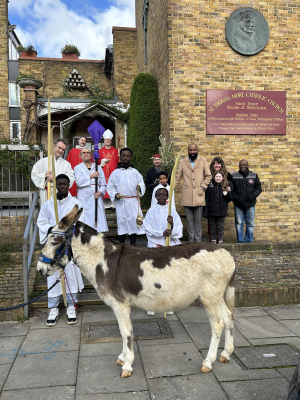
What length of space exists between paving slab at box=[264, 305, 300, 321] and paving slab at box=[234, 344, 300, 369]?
1.05m

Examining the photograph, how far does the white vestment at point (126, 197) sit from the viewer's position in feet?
21.5

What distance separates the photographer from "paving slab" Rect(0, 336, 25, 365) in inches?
151

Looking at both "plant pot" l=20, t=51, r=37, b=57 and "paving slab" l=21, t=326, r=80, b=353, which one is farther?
"plant pot" l=20, t=51, r=37, b=57

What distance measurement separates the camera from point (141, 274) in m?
3.57

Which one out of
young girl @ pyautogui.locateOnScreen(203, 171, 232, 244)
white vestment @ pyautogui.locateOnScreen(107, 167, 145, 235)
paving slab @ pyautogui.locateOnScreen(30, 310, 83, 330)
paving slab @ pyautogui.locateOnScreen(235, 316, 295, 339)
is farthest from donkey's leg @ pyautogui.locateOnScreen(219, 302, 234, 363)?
young girl @ pyautogui.locateOnScreen(203, 171, 232, 244)

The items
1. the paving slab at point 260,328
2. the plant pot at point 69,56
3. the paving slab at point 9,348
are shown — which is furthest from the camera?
the plant pot at point 69,56

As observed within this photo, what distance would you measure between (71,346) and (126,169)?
3582mm

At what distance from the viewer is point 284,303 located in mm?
5648

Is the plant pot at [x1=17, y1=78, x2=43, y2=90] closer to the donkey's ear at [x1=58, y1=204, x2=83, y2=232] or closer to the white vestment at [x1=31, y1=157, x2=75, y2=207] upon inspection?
the white vestment at [x1=31, y1=157, x2=75, y2=207]

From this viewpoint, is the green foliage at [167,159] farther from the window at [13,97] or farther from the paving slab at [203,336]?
the window at [13,97]

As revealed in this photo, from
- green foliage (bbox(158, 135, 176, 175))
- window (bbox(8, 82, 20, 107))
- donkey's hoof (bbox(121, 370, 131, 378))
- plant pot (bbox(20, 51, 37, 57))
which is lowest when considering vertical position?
donkey's hoof (bbox(121, 370, 131, 378))

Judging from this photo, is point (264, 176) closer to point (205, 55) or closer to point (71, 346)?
point (205, 55)

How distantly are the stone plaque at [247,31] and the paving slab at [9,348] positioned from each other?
8.30 m

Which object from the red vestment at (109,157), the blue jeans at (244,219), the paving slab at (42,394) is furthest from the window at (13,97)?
the paving slab at (42,394)
